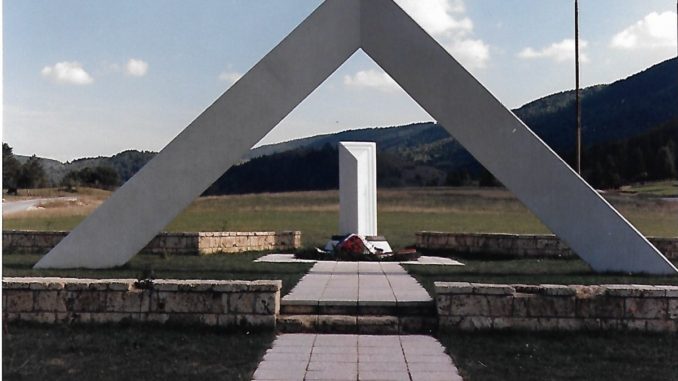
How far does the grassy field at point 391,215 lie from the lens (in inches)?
852

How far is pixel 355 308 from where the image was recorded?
7.71m

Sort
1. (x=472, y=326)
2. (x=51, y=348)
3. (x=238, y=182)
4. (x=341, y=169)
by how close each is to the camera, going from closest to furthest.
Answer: (x=51, y=348)
(x=472, y=326)
(x=341, y=169)
(x=238, y=182)

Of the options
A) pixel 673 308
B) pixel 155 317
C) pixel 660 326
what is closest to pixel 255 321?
pixel 155 317

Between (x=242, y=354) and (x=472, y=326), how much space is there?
2451 mm

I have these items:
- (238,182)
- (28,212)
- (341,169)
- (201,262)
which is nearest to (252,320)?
(201,262)

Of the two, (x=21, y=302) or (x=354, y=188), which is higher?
(x=354, y=188)

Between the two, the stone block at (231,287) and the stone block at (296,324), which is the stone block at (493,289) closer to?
the stone block at (296,324)

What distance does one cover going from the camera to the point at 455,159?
217ft

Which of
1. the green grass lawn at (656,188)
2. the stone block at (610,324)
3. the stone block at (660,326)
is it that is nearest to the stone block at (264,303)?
the stone block at (610,324)

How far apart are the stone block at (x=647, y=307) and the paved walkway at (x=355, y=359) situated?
2.08 m

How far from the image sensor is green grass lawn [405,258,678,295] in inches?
393

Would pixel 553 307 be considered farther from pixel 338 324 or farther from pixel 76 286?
pixel 76 286

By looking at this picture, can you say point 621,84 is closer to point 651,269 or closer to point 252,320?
point 651,269

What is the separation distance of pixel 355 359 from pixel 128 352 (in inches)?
82.2
